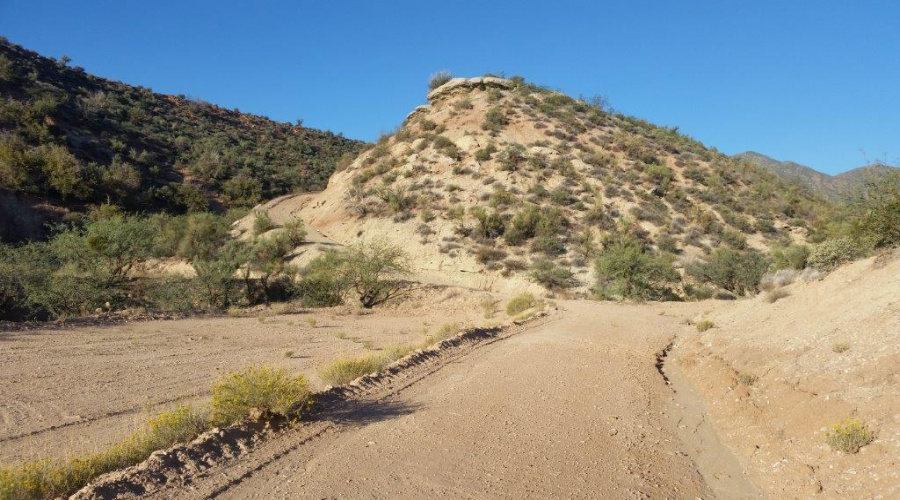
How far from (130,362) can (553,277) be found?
2014 cm

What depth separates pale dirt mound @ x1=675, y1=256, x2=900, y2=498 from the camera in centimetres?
534

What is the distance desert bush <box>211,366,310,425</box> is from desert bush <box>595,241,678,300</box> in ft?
69.0

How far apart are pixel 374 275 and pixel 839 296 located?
58.9 ft

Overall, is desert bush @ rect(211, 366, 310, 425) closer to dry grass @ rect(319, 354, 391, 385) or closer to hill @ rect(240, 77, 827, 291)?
dry grass @ rect(319, 354, 391, 385)

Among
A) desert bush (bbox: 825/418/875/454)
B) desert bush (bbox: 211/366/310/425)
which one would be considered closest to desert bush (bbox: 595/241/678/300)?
desert bush (bbox: 825/418/875/454)

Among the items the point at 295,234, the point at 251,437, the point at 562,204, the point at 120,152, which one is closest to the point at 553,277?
the point at 562,204

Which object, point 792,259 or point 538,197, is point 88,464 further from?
point 538,197

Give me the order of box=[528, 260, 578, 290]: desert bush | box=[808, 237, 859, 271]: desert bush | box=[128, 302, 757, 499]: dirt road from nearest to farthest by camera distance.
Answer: box=[128, 302, 757, 499]: dirt road < box=[808, 237, 859, 271]: desert bush < box=[528, 260, 578, 290]: desert bush

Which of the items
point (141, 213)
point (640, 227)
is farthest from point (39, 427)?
point (141, 213)

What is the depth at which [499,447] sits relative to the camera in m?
6.09

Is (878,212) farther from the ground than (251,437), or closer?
farther from the ground

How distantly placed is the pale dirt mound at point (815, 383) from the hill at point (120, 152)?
3870cm

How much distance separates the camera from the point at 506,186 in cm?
3719

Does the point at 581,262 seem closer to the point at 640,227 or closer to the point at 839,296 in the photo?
the point at 640,227
